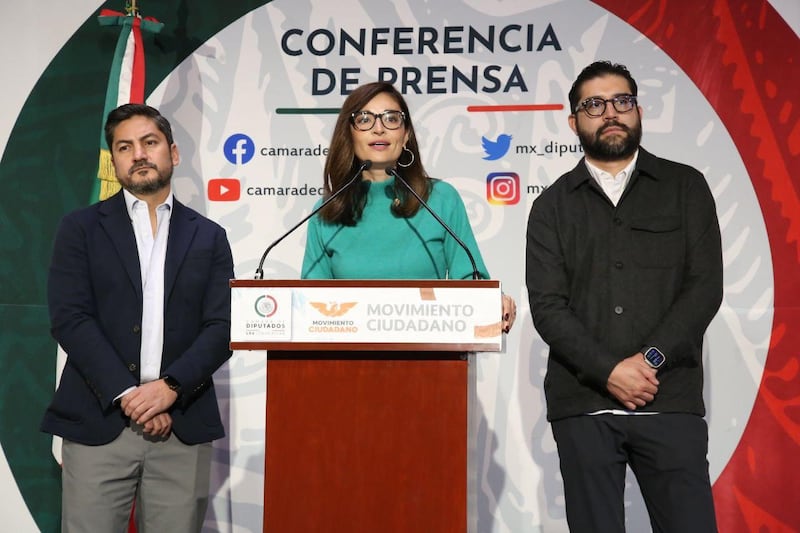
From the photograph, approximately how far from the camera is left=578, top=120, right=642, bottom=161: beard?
2.74 metres

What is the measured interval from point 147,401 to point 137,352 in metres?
0.19

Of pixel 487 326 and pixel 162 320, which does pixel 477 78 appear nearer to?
pixel 162 320

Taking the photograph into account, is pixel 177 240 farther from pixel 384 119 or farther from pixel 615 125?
pixel 615 125

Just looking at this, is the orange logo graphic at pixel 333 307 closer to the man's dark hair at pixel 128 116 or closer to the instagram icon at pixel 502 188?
the man's dark hair at pixel 128 116

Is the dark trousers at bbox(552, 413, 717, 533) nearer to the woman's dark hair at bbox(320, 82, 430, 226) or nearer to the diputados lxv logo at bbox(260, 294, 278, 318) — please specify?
the woman's dark hair at bbox(320, 82, 430, 226)

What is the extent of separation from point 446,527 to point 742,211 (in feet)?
7.55

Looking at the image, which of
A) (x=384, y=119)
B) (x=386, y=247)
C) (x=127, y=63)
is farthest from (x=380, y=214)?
(x=127, y=63)

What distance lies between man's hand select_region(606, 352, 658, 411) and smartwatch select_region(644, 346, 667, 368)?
0.01m

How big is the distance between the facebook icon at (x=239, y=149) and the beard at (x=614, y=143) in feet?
6.29

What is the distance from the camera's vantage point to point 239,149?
4.23m

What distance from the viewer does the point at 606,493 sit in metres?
2.55

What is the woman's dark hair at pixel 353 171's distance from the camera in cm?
286

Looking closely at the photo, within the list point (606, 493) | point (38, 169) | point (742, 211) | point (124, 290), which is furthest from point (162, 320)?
point (742, 211)

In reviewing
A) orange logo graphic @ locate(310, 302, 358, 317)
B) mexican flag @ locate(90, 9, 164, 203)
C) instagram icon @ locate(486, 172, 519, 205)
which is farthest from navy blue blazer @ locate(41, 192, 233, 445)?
instagram icon @ locate(486, 172, 519, 205)
